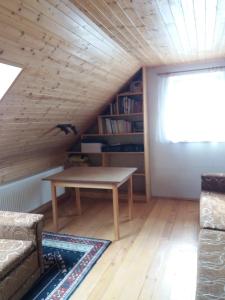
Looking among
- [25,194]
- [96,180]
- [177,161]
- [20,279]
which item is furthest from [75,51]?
[177,161]

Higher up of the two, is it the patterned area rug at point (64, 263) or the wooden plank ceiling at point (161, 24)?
the wooden plank ceiling at point (161, 24)

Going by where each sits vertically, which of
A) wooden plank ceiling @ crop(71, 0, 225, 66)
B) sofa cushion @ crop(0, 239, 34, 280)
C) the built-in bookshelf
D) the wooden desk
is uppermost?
wooden plank ceiling @ crop(71, 0, 225, 66)

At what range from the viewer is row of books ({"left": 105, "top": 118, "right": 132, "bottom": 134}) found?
4.24 metres

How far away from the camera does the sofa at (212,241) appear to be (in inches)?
57.2

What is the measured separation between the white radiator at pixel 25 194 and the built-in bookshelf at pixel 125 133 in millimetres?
952

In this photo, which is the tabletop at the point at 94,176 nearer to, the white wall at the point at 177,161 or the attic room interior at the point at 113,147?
the attic room interior at the point at 113,147

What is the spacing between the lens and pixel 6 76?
2178 mm

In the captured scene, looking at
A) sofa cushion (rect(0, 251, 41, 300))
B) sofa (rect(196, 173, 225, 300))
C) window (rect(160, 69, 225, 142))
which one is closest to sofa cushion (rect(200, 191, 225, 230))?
sofa (rect(196, 173, 225, 300))

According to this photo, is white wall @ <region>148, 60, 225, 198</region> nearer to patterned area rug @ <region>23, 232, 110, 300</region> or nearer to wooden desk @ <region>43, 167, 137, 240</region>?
wooden desk @ <region>43, 167, 137, 240</region>

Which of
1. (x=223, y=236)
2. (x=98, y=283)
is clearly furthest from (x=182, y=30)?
(x=98, y=283)

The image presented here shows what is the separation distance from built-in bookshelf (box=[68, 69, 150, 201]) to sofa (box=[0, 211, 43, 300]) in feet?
7.41

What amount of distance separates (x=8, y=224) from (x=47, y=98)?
51.1 inches

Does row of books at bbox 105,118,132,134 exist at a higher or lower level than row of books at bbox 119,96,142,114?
lower

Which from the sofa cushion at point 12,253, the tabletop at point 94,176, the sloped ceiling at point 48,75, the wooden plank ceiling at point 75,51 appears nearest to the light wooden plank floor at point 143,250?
the sofa cushion at point 12,253
